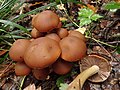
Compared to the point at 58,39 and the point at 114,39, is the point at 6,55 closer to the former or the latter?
the point at 58,39

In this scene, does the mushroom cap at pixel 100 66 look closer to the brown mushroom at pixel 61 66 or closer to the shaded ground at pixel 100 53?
the shaded ground at pixel 100 53

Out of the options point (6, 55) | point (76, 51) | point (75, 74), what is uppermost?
point (76, 51)

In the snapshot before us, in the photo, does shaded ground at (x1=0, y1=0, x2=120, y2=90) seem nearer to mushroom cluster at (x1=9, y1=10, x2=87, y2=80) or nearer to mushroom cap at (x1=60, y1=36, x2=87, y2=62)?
mushroom cluster at (x1=9, y1=10, x2=87, y2=80)

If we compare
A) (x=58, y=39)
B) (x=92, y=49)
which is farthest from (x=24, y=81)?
(x=92, y=49)

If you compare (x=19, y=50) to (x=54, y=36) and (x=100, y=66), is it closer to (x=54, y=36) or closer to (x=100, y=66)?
(x=54, y=36)

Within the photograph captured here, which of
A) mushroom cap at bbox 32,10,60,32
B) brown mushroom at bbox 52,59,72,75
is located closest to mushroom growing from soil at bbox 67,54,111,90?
brown mushroom at bbox 52,59,72,75

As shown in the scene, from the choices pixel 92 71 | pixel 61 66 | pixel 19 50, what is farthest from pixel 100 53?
pixel 19 50
